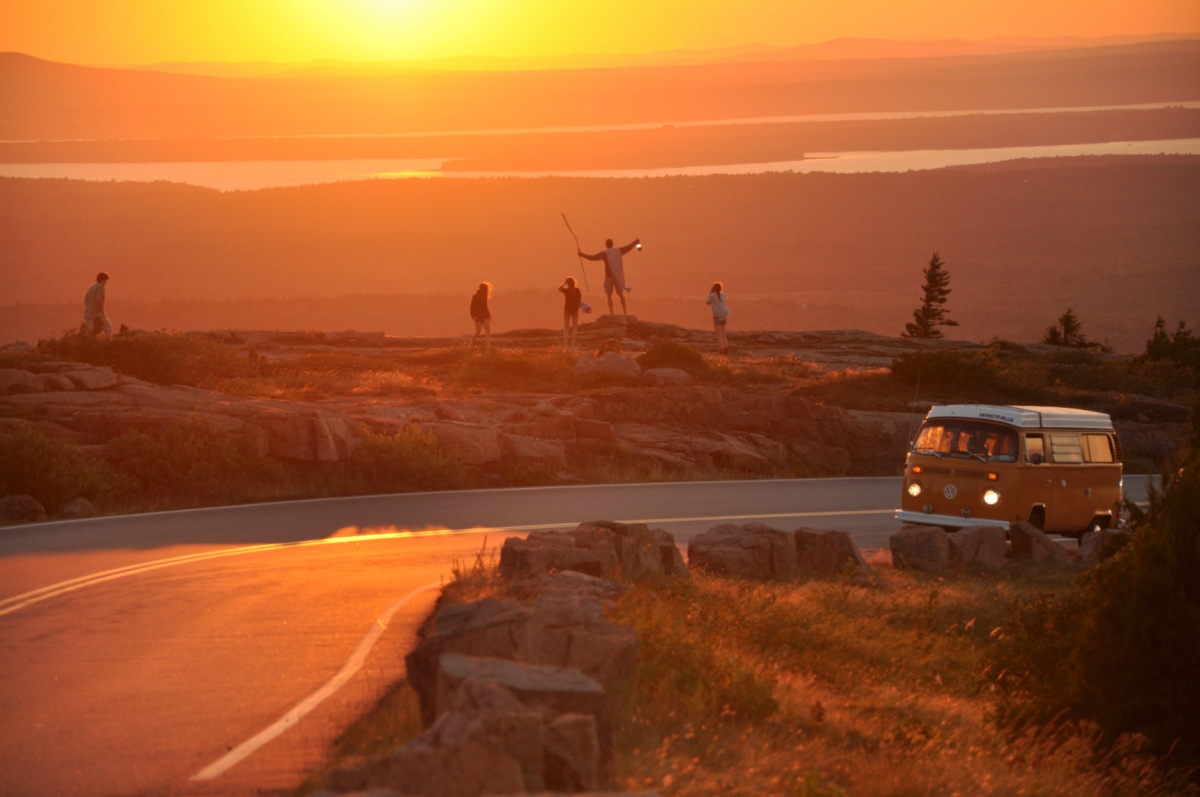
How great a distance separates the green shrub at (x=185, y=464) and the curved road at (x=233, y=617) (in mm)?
1412

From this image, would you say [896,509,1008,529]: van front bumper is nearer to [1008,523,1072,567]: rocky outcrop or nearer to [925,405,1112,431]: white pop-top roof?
[1008,523,1072,567]: rocky outcrop

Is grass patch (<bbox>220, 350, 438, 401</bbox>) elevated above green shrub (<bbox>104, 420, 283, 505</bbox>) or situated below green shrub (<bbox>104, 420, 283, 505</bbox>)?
above

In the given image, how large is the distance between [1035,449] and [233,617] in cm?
1216

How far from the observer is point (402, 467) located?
83.9ft

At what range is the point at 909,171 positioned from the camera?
174 metres

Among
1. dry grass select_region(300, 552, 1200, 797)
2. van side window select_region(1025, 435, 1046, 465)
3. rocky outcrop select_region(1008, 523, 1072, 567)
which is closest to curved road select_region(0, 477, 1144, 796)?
dry grass select_region(300, 552, 1200, 797)

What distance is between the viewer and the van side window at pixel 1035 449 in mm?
20391

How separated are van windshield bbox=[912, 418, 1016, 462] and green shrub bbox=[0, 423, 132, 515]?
13002 mm

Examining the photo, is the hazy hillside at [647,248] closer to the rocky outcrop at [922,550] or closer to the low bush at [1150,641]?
the rocky outcrop at [922,550]

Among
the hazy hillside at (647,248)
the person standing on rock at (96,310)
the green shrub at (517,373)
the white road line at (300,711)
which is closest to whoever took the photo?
the white road line at (300,711)

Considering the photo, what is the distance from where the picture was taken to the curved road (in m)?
8.74

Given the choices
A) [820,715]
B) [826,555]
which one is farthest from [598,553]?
[820,715]

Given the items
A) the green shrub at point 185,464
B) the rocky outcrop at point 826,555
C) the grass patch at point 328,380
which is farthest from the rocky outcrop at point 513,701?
the grass patch at point 328,380

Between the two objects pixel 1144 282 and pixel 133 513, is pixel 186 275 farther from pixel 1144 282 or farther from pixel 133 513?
pixel 133 513
